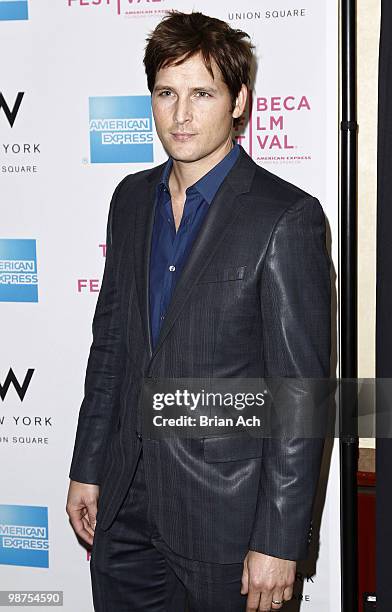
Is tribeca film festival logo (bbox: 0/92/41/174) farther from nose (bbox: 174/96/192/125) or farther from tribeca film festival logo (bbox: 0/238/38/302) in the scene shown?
nose (bbox: 174/96/192/125)

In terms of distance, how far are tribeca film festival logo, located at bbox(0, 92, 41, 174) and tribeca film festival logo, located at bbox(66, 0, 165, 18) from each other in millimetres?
302

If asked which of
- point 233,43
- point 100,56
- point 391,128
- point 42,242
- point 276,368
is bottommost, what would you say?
point 276,368

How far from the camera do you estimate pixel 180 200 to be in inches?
66.9

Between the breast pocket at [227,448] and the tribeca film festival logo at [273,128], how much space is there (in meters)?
0.86

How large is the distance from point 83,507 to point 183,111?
0.85 metres

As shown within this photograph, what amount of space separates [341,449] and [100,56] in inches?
46.7

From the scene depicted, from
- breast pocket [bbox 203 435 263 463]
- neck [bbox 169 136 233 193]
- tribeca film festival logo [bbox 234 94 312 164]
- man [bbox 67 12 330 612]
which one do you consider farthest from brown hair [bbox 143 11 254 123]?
breast pocket [bbox 203 435 263 463]

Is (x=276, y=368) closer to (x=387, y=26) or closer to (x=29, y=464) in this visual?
(x=387, y=26)

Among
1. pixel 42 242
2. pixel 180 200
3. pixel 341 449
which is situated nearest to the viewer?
pixel 180 200

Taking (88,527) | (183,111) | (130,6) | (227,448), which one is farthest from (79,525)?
(130,6)

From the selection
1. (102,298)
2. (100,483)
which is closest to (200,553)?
(100,483)

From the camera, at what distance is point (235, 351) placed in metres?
1.55

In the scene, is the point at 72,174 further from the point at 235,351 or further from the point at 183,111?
the point at 235,351

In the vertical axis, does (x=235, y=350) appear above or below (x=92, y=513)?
above
